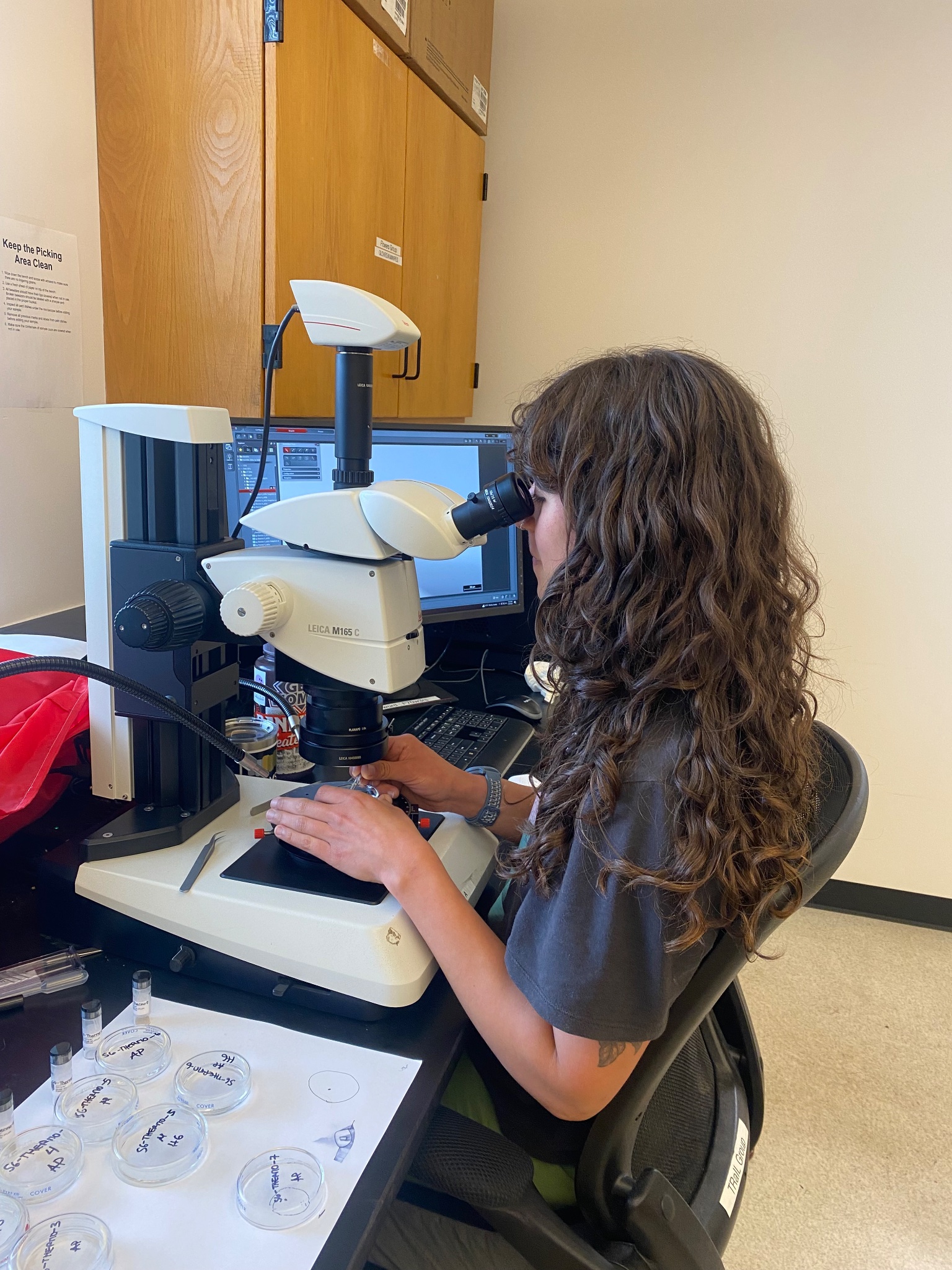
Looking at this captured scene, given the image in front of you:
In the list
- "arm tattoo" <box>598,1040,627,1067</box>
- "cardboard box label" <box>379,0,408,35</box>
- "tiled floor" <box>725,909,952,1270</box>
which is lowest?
"tiled floor" <box>725,909,952,1270</box>

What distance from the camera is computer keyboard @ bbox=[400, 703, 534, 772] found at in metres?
1.31

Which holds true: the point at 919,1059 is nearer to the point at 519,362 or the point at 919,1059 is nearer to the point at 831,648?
the point at 831,648

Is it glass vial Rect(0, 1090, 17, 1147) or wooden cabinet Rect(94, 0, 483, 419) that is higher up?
wooden cabinet Rect(94, 0, 483, 419)

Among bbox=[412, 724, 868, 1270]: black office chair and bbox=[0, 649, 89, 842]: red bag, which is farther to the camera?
bbox=[0, 649, 89, 842]: red bag

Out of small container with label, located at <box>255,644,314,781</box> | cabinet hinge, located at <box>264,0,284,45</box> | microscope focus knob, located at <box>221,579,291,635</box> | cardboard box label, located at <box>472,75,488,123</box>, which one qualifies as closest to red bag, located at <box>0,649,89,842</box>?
microscope focus knob, located at <box>221,579,291,635</box>

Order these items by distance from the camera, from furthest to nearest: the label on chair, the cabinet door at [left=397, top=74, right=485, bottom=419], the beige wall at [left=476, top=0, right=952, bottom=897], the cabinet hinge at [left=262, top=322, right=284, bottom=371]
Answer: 1. the beige wall at [left=476, top=0, right=952, bottom=897]
2. the cabinet door at [left=397, top=74, right=485, bottom=419]
3. the cabinet hinge at [left=262, top=322, right=284, bottom=371]
4. the label on chair

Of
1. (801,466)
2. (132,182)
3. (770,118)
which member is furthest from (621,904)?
(770,118)

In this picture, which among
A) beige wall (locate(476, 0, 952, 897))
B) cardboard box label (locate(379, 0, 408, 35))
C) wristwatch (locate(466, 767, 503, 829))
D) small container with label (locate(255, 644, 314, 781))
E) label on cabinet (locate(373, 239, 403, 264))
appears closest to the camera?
wristwatch (locate(466, 767, 503, 829))

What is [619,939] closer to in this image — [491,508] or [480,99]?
[491,508]

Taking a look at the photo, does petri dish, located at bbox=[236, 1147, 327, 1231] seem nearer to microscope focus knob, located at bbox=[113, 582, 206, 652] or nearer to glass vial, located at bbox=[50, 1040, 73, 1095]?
glass vial, located at bbox=[50, 1040, 73, 1095]

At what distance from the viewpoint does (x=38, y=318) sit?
50.3 inches

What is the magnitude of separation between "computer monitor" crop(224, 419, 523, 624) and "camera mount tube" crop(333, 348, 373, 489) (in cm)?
55

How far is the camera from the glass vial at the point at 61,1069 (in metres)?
0.65

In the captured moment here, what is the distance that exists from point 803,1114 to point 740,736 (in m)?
1.41
